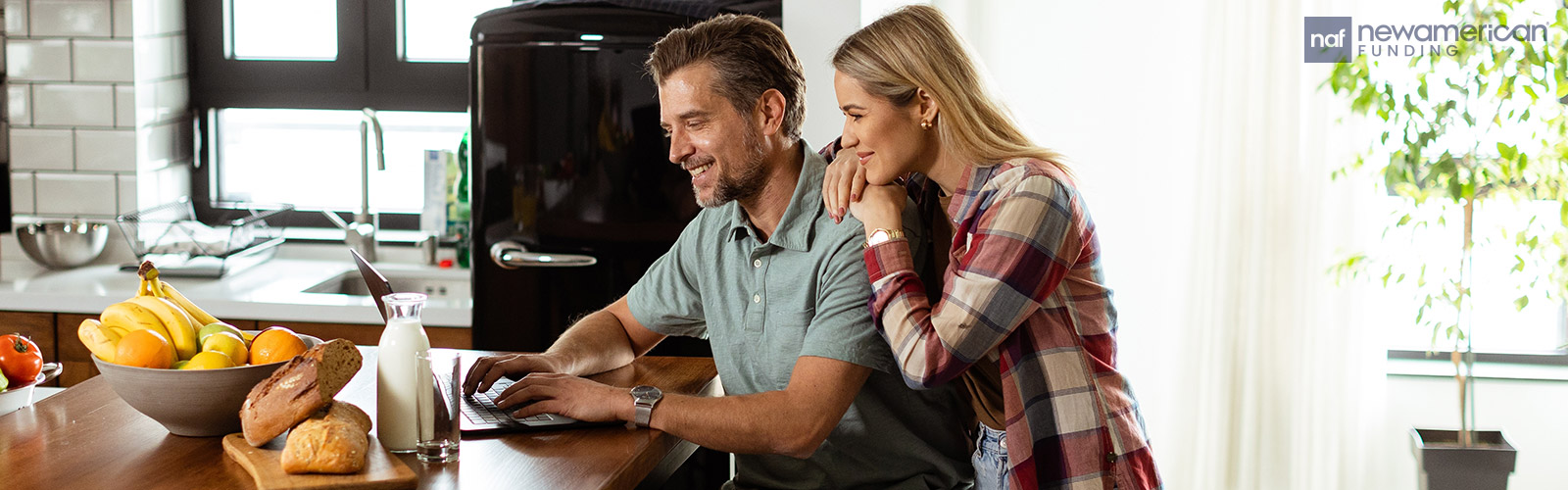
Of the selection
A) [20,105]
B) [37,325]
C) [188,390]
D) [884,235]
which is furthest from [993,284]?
[20,105]

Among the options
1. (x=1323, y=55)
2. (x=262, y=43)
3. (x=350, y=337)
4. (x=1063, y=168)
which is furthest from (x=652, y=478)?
(x=262, y=43)

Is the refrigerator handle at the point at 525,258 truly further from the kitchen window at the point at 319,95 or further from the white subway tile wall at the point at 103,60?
the white subway tile wall at the point at 103,60

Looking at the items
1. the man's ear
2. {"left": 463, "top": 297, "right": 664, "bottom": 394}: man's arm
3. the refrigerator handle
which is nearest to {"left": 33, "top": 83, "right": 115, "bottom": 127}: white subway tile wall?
the refrigerator handle

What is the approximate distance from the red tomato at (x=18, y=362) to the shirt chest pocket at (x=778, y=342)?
0.89 meters

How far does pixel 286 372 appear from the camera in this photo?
129 cm

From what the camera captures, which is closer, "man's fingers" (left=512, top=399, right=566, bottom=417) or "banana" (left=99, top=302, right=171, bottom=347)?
"banana" (left=99, top=302, right=171, bottom=347)

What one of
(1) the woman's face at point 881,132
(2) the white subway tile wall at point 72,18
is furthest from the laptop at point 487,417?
(2) the white subway tile wall at point 72,18

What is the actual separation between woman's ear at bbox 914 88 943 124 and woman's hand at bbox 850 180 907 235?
94 mm

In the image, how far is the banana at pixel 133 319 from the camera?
137cm

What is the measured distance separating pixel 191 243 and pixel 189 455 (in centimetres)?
216

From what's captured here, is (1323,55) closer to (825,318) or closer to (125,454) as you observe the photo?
(825,318)

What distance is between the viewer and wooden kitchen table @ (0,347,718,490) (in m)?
1.25

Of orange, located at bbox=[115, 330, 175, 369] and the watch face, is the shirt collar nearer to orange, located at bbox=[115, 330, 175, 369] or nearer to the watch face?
the watch face

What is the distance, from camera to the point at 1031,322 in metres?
1.48
